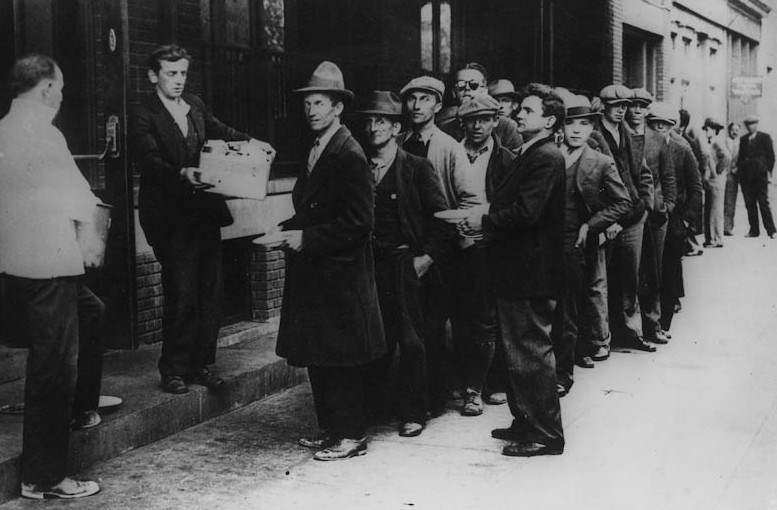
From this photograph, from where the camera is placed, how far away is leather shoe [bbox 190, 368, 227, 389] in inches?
251

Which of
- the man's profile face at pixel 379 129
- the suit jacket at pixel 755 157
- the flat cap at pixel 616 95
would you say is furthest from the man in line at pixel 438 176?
the suit jacket at pixel 755 157

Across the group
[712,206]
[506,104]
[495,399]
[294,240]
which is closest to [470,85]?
[506,104]

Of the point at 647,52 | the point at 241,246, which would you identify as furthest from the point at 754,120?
the point at 241,246

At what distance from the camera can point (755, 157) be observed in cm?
1727

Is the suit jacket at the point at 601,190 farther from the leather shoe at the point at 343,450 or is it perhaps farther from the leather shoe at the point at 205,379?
the leather shoe at the point at 205,379

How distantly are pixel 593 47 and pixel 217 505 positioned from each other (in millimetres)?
14382

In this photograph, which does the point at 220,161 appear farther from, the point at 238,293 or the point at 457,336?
the point at 238,293

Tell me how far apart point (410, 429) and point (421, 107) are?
2.18 m

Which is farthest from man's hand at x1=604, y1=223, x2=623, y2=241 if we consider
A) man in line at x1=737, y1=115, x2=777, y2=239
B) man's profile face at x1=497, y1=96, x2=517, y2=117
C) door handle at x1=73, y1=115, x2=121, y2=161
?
man in line at x1=737, y1=115, x2=777, y2=239

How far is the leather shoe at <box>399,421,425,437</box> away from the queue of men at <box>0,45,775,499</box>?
0.01 m

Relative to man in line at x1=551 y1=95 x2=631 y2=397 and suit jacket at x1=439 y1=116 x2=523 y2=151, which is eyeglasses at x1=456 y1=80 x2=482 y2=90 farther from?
man in line at x1=551 y1=95 x2=631 y2=397

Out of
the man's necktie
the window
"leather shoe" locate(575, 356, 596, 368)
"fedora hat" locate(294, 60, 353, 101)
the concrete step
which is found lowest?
"leather shoe" locate(575, 356, 596, 368)

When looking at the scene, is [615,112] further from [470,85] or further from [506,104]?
[470,85]

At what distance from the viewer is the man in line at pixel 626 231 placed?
8.19 meters
